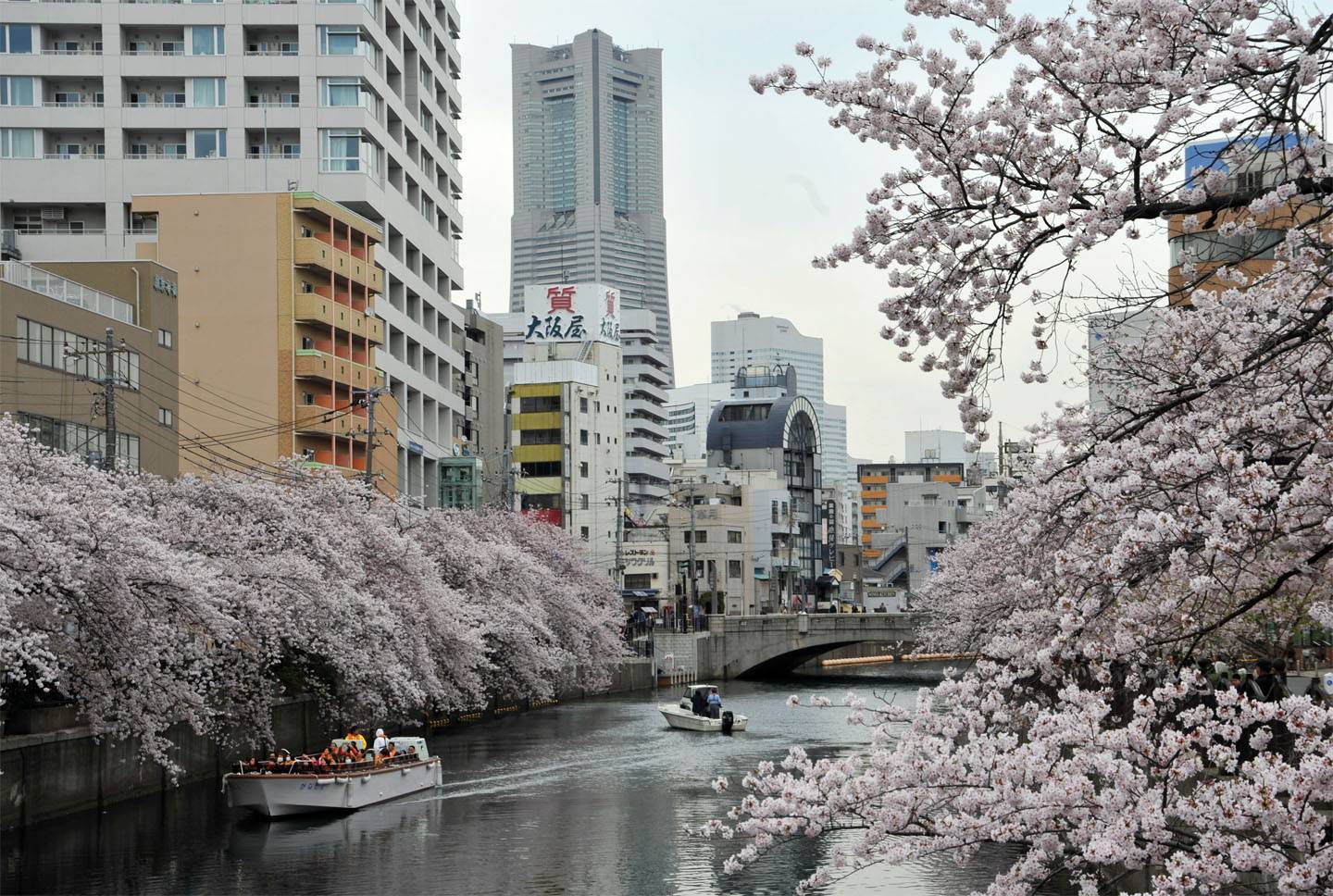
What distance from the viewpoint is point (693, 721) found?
201 ft

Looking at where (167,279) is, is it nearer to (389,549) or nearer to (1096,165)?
(389,549)

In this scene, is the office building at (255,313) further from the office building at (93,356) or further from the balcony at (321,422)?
the office building at (93,356)

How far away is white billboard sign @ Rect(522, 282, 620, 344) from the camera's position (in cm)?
14412

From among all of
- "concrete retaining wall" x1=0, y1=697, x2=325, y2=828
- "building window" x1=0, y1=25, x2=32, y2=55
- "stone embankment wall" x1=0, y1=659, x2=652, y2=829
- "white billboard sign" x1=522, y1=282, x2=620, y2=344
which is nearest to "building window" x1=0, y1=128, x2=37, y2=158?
"building window" x1=0, y1=25, x2=32, y2=55

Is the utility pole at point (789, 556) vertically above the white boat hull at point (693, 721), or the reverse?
the utility pole at point (789, 556)

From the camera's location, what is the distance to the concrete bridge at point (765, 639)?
9350 cm

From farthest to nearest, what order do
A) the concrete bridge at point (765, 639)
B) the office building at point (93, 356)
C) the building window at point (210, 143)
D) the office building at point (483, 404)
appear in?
1. the office building at point (483, 404)
2. the concrete bridge at point (765, 639)
3. the building window at point (210, 143)
4. the office building at point (93, 356)

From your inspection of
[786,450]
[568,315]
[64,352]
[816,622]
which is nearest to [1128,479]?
[64,352]

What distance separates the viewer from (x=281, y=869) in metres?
31.7

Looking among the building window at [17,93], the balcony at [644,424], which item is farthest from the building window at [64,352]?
the balcony at [644,424]

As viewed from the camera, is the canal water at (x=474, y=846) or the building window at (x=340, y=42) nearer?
the canal water at (x=474, y=846)

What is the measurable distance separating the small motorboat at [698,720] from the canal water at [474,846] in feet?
32.9

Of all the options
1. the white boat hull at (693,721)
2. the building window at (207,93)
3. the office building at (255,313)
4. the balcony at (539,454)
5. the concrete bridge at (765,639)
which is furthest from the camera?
the balcony at (539,454)

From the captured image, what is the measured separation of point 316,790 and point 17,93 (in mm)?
57067
